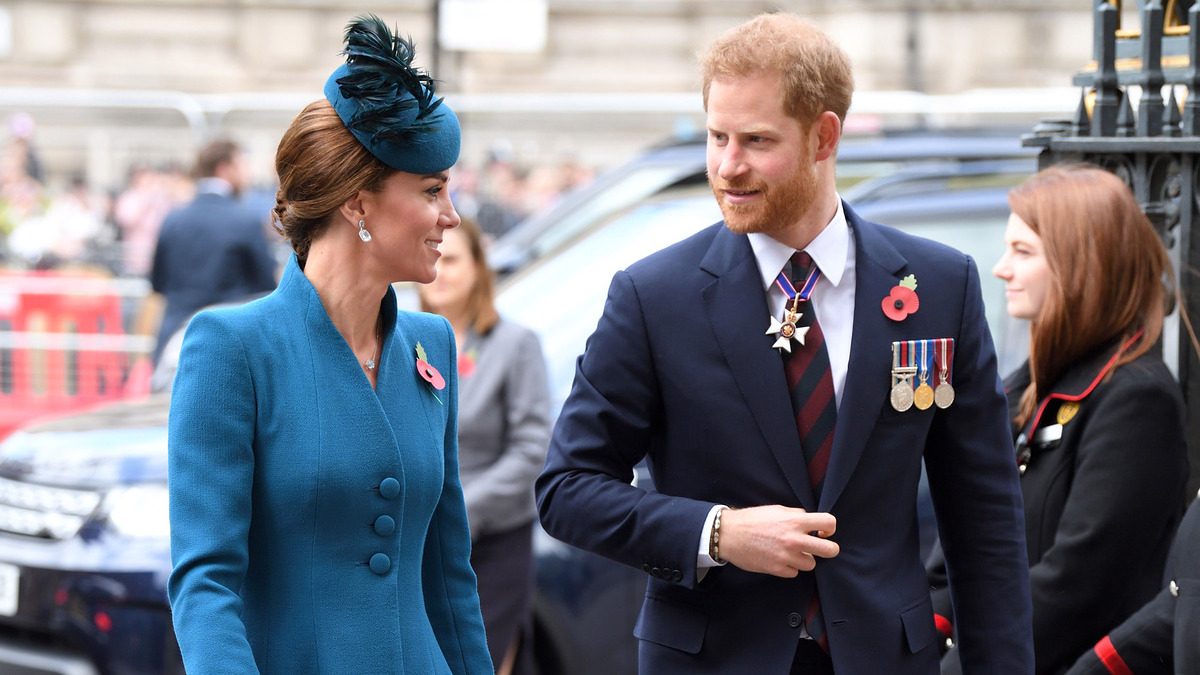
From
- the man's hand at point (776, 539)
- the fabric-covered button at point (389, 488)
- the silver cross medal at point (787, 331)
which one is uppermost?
the silver cross medal at point (787, 331)

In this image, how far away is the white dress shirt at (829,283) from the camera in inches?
106

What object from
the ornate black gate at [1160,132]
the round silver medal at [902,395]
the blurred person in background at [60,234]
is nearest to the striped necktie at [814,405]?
the round silver medal at [902,395]

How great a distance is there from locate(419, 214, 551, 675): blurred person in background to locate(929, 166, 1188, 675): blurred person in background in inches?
68.4

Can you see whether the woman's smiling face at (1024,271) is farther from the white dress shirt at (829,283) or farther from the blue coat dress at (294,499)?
the blue coat dress at (294,499)

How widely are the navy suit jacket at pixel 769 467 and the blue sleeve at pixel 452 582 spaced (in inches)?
7.3

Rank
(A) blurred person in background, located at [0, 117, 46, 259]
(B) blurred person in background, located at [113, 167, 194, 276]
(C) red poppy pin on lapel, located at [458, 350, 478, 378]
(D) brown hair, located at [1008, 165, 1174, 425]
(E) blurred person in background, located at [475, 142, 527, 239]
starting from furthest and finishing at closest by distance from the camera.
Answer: (E) blurred person in background, located at [475, 142, 527, 239] < (A) blurred person in background, located at [0, 117, 46, 259] < (B) blurred person in background, located at [113, 167, 194, 276] < (C) red poppy pin on lapel, located at [458, 350, 478, 378] < (D) brown hair, located at [1008, 165, 1174, 425]

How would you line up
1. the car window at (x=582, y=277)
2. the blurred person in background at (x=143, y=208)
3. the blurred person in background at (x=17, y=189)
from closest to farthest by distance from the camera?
the car window at (x=582, y=277) → the blurred person in background at (x=143, y=208) → the blurred person in background at (x=17, y=189)

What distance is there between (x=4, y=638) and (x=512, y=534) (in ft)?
5.60

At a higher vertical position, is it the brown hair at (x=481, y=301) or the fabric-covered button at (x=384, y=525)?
the brown hair at (x=481, y=301)

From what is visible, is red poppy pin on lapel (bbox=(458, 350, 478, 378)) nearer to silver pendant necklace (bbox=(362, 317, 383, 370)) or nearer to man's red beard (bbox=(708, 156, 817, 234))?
silver pendant necklace (bbox=(362, 317, 383, 370))

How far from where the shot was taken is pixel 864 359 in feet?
8.63

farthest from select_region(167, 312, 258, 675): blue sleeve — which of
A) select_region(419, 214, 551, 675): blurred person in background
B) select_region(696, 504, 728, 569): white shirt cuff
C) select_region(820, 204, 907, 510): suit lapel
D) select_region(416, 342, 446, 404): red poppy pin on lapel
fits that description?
select_region(419, 214, 551, 675): blurred person in background

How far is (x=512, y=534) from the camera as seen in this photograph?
15.7 ft

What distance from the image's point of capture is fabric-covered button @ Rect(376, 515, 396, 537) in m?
2.52
